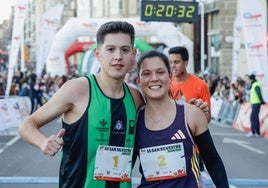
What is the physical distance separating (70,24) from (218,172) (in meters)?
28.1

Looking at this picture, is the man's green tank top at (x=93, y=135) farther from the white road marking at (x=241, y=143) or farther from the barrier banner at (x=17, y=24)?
the barrier banner at (x=17, y=24)

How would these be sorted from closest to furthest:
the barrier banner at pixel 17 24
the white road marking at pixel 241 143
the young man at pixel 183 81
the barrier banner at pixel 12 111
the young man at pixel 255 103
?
1. the young man at pixel 183 81
2. the white road marking at pixel 241 143
3. the young man at pixel 255 103
4. the barrier banner at pixel 12 111
5. the barrier banner at pixel 17 24

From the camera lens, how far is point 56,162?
10.8m

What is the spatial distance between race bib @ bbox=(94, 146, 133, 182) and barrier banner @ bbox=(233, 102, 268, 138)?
13132 mm

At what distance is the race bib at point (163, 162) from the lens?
3375 millimetres

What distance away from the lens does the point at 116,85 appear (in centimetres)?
340

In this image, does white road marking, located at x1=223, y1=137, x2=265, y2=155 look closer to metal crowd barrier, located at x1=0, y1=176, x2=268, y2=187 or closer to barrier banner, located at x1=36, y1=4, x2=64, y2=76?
metal crowd barrier, located at x1=0, y1=176, x2=268, y2=187

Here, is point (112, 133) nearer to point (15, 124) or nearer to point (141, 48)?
point (15, 124)

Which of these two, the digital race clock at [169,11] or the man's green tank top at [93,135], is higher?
the digital race clock at [169,11]

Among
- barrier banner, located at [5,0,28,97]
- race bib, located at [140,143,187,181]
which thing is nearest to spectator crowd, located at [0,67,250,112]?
barrier banner, located at [5,0,28,97]

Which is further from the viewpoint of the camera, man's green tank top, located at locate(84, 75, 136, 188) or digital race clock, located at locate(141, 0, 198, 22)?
digital race clock, located at locate(141, 0, 198, 22)

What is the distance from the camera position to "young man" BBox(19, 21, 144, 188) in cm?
328

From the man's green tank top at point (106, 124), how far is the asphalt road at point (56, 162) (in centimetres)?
464

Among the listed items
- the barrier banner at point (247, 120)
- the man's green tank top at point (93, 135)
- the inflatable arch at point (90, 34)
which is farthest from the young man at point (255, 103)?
the man's green tank top at point (93, 135)
